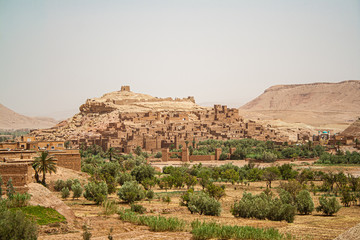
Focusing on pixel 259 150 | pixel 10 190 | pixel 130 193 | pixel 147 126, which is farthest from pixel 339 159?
pixel 10 190

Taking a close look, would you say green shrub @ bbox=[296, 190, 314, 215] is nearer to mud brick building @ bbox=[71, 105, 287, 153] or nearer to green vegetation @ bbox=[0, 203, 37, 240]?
green vegetation @ bbox=[0, 203, 37, 240]

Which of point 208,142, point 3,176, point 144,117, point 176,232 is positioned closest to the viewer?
point 176,232

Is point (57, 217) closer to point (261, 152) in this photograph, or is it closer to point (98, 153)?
point (98, 153)

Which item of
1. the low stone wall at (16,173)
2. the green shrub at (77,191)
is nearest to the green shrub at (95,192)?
the green shrub at (77,191)

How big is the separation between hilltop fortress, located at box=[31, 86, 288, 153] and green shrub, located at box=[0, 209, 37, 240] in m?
41.9

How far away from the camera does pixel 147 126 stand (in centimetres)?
6744

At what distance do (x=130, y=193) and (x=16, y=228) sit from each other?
11.4 m

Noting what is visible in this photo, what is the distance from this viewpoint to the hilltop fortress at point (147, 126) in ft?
193

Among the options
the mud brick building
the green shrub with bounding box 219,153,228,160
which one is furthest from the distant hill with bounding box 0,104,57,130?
the green shrub with bounding box 219,153,228,160

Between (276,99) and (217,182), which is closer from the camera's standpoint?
(217,182)

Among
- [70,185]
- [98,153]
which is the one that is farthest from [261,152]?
[70,185]

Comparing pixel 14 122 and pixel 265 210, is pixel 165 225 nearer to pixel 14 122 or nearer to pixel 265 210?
pixel 265 210

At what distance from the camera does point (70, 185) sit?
26750mm

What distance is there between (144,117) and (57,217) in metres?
55.0
